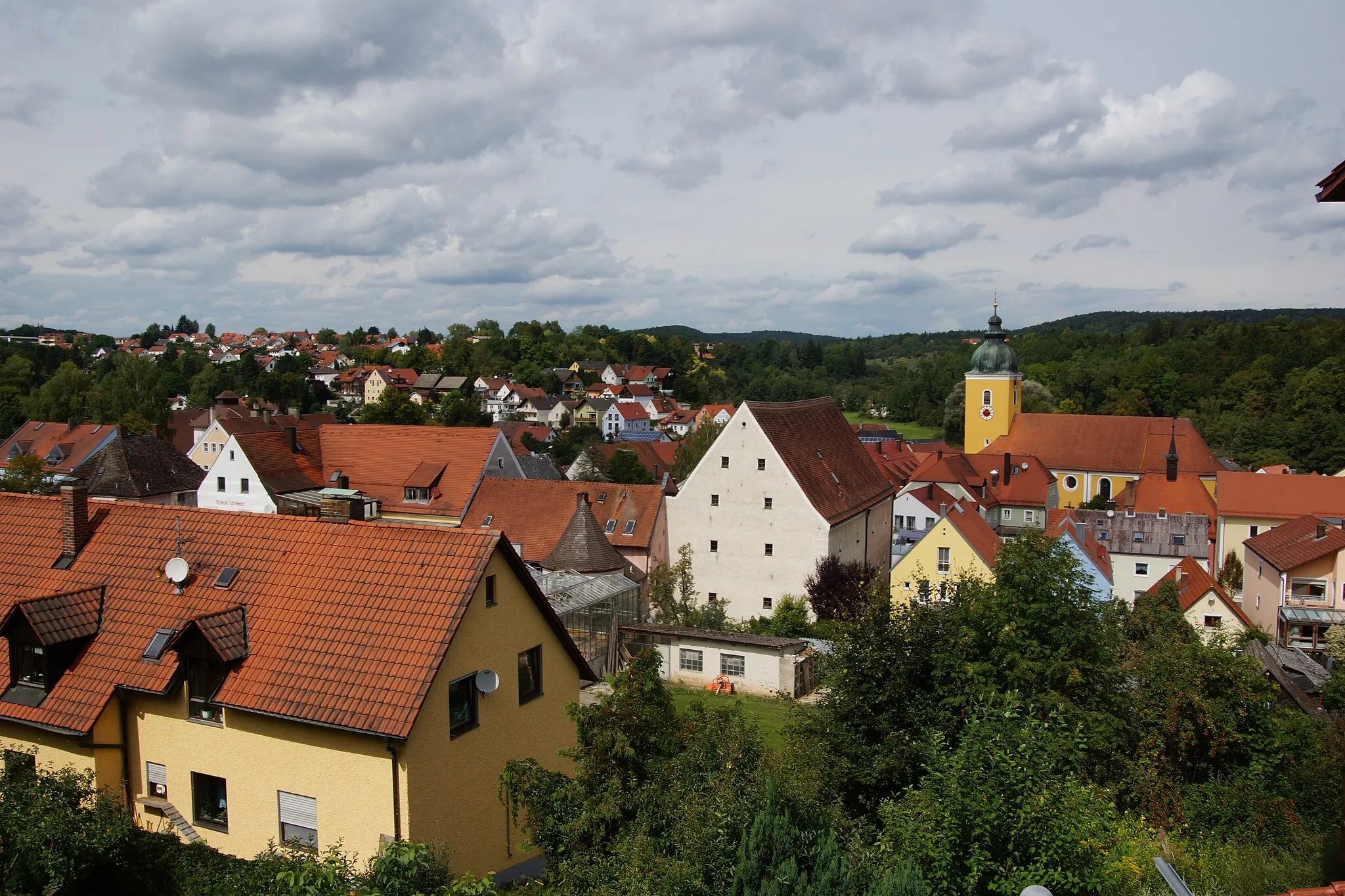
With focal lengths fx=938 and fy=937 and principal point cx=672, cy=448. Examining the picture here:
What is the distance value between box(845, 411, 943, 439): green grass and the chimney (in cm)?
11843

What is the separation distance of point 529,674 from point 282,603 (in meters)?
4.31

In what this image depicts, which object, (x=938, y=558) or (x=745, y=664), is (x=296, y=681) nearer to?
(x=745, y=664)

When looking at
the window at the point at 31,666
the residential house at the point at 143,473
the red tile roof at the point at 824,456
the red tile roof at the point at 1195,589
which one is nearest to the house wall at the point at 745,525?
the red tile roof at the point at 824,456

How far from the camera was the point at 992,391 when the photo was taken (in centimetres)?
7675

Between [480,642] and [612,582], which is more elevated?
[480,642]

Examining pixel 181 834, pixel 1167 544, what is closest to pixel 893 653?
pixel 181 834

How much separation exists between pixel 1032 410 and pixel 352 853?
100877 mm

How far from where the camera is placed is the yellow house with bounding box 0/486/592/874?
13.7 metres

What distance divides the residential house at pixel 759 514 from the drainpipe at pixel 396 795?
2701 centimetres

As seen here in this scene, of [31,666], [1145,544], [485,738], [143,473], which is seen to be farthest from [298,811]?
[1145,544]

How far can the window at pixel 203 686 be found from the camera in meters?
Result: 14.6

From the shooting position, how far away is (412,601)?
568 inches

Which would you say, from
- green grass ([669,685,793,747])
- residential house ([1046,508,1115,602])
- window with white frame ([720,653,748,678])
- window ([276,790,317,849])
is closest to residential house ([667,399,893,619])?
window with white frame ([720,653,748,678])

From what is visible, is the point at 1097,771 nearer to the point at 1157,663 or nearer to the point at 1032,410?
the point at 1157,663
